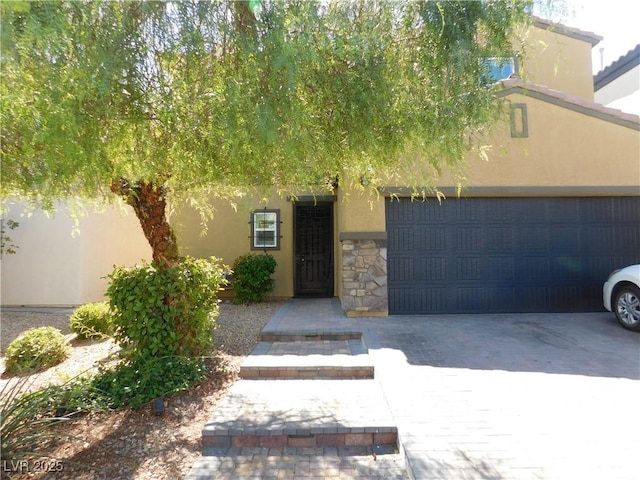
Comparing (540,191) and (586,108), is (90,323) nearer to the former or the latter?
(540,191)

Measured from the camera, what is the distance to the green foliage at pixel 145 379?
3955 mm

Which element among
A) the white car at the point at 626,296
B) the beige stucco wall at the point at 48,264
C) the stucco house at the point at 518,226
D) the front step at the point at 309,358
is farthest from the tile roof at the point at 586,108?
the beige stucco wall at the point at 48,264

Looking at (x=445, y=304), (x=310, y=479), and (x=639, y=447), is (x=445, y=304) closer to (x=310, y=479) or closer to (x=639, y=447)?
(x=639, y=447)

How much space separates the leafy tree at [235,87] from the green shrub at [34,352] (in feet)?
10.5

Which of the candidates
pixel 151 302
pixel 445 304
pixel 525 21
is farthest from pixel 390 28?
pixel 445 304

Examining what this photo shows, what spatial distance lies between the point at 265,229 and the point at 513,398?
7911mm

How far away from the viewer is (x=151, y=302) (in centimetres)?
439

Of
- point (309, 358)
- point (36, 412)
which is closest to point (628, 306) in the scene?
point (309, 358)

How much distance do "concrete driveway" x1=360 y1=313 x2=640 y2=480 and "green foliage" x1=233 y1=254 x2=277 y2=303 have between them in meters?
3.76

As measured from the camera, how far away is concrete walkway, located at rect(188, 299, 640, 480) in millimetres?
2863

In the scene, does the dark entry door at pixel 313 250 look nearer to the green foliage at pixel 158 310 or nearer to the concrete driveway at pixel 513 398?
the concrete driveway at pixel 513 398

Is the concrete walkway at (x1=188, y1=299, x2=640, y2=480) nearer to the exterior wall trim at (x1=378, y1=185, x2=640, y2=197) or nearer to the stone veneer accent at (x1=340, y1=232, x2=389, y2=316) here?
the stone veneer accent at (x1=340, y1=232, x2=389, y2=316)

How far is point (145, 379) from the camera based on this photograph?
414cm

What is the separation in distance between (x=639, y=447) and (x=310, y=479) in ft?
8.64
